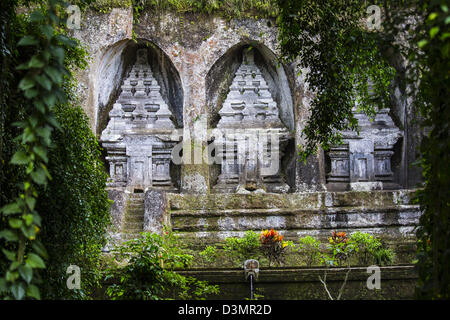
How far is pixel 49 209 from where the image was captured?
4383 mm

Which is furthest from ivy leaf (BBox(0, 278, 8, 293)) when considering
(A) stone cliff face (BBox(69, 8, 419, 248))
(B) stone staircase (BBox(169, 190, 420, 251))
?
(A) stone cliff face (BBox(69, 8, 419, 248))

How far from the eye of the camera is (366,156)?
38.9 feet

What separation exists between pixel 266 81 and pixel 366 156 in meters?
2.85

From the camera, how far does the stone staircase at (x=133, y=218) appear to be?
860 centimetres

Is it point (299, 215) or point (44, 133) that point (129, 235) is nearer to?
point (299, 215)

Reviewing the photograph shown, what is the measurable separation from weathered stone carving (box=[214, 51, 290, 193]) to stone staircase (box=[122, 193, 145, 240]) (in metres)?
2.47

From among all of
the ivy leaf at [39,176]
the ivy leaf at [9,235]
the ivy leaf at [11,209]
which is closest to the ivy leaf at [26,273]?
the ivy leaf at [9,235]

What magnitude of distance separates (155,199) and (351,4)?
189 inches

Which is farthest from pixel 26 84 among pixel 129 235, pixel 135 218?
pixel 135 218

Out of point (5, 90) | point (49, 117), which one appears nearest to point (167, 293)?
point (5, 90)

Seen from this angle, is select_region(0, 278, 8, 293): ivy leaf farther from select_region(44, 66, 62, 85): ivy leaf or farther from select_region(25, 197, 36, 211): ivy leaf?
→ select_region(44, 66, 62, 85): ivy leaf

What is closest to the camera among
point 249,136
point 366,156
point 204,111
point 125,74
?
point 204,111

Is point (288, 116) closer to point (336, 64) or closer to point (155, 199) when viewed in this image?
point (155, 199)

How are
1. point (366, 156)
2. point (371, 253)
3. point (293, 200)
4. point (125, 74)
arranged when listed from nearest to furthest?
1. point (371, 253)
2. point (293, 200)
3. point (366, 156)
4. point (125, 74)
